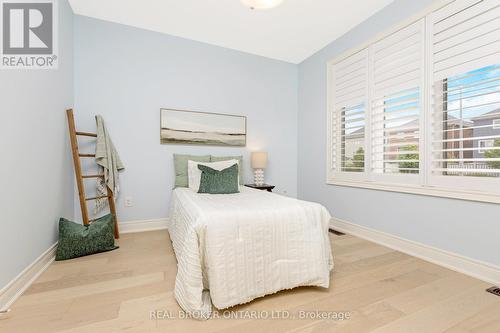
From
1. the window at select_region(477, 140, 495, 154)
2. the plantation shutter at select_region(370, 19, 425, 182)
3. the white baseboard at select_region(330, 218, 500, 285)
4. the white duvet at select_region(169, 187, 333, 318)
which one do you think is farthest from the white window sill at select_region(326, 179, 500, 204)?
the white duvet at select_region(169, 187, 333, 318)

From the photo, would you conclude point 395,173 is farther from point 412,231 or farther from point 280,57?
point 280,57

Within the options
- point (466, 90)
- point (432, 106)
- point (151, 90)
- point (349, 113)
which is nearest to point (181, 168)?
point (151, 90)

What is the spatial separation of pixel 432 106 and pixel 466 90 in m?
0.26

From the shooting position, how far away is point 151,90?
303cm

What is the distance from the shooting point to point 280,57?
3752mm

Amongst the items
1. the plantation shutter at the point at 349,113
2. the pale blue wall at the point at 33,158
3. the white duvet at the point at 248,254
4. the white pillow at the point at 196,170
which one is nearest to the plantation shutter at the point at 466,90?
the plantation shutter at the point at 349,113

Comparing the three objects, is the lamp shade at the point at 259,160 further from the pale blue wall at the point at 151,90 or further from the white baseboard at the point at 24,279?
the white baseboard at the point at 24,279

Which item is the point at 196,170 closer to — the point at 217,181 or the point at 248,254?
the point at 217,181

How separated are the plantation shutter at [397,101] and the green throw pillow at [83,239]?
9.79 ft

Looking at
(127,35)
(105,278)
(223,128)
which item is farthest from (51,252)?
(127,35)

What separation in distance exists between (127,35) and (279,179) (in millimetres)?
2946

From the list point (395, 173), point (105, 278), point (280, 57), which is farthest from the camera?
point (280, 57)

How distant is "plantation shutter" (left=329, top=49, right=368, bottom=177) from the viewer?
2.87 meters

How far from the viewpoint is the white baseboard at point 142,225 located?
2.90 m
